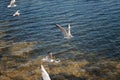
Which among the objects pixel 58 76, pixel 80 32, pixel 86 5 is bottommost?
pixel 58 76

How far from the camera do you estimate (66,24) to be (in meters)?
44.5

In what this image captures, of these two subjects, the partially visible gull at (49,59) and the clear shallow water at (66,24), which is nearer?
the partially visible gull at (49,59)

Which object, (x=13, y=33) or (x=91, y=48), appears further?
(x=13, y=33)

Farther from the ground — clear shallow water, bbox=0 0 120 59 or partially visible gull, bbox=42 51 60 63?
clear shallow water, bbox=0 0 120 59

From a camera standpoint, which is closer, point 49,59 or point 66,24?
point 49,59

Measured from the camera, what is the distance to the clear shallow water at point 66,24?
36250mm

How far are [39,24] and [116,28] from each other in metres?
12.2

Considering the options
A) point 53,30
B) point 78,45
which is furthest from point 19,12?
point 78,45

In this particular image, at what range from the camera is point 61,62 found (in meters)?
32.8

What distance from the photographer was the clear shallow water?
3625 cm

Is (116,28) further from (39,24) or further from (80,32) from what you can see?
(39,24)

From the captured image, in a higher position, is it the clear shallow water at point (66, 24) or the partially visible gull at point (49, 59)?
the clear shallow water at point (66, 24)

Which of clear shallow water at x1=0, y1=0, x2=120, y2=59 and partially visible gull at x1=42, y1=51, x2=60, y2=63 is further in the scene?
clear shallow water at x1=0, y1=0, x2=120, y2=59

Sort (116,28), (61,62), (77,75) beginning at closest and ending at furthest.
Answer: (77,75) → (61,62) → (116,28)
